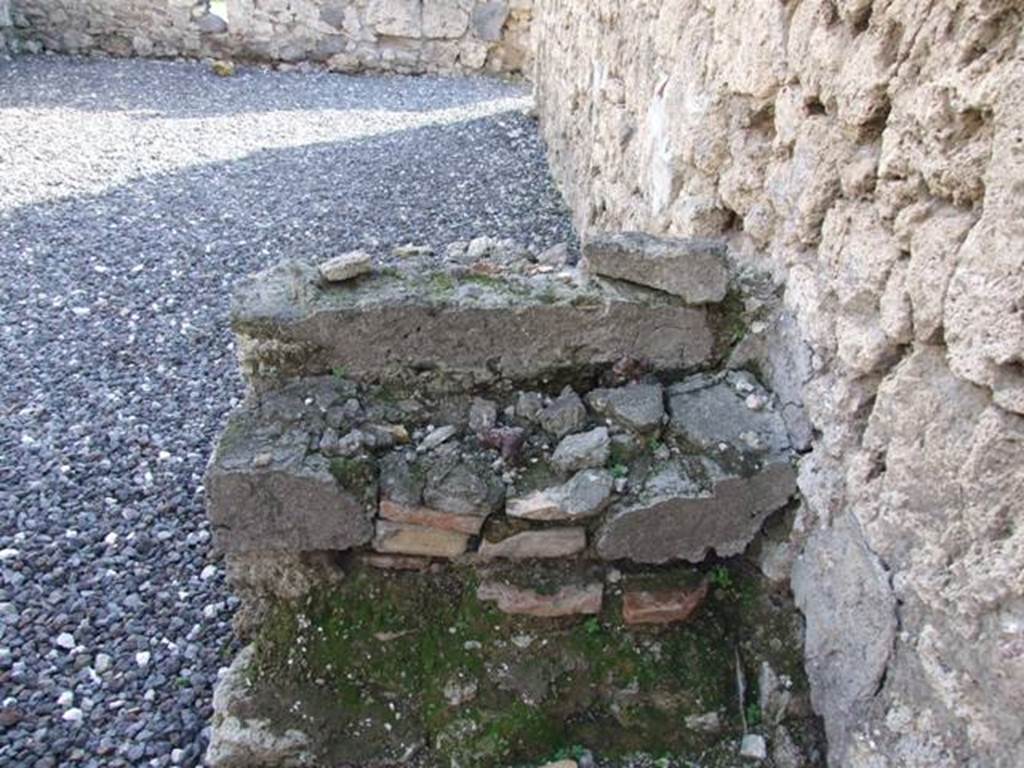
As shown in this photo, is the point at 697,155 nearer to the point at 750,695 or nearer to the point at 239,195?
the point at 750,695

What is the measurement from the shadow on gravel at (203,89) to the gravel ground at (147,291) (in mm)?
53

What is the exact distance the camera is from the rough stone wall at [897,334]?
57.0 inches

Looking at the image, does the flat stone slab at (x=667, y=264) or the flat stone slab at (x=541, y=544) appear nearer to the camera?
the flat stone slab at (x=541, y=544)

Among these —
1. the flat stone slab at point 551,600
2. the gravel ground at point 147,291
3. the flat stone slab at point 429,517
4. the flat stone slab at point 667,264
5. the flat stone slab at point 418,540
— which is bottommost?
the gravel ground at point 147,291

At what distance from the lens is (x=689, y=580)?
2246mm

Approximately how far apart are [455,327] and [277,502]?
647 mm

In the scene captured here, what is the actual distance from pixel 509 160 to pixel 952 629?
551cm

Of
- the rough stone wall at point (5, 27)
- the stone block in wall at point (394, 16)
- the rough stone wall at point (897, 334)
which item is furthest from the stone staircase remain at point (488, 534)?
the rough stone wall at point (5, 27)

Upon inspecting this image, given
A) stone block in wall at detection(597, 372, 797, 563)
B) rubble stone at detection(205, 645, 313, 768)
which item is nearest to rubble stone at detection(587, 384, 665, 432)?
stone block in wall at detection(597, 372, 797, 563)

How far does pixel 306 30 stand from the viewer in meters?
10.4

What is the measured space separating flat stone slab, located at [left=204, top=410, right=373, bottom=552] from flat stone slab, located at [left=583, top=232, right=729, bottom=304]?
943 mm

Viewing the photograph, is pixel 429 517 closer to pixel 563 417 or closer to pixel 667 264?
pixel 563 417

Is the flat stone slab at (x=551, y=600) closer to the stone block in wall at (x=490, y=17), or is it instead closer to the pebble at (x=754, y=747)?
the pebble at (x=754, y=747)

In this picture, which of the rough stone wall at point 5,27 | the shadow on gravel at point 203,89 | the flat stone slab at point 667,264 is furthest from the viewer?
the rough stone wall at point 5,27
